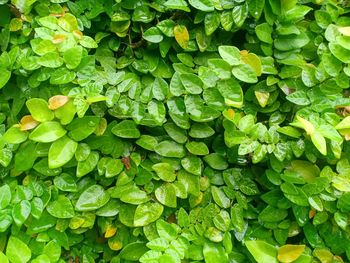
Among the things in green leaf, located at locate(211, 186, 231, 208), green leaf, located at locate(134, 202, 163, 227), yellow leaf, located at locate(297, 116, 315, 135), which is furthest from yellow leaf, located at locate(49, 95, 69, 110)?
yellow leaf, located at locate(297, 116, 315, 135)

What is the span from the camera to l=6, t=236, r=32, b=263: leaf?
4.04 feet

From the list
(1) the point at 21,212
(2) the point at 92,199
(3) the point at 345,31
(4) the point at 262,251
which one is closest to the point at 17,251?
(1) the point at 21,212

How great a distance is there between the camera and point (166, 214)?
1.36 m

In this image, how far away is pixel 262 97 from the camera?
4.44 feet

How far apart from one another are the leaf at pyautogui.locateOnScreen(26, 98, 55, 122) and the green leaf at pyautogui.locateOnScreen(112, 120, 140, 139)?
19cm

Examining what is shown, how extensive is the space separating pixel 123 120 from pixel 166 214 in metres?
0.31

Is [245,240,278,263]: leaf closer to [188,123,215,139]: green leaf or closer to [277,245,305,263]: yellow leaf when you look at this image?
[277,245,305,263]: yellow leaf

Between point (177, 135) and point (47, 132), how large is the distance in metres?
0.37

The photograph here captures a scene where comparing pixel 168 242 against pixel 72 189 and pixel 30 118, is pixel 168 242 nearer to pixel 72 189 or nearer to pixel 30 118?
pixel 72 189

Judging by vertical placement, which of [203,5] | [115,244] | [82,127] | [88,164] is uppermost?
[203,5]

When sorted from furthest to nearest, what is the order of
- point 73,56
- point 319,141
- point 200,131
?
point 200,131, point 73,56, point 319,141

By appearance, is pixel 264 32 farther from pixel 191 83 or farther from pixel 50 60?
pixel 50 60

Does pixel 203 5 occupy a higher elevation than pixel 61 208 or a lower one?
higher

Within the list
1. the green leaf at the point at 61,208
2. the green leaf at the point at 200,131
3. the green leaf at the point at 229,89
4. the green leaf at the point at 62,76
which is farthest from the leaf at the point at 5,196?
the green leaf at the point at 229,89
